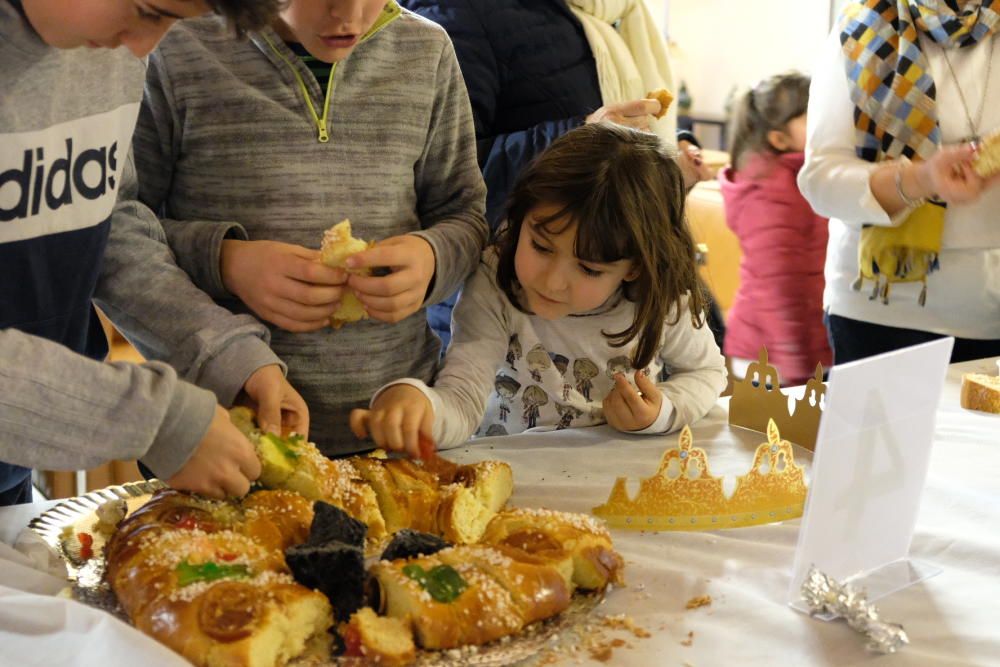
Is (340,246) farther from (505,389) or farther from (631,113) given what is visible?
(631,113)

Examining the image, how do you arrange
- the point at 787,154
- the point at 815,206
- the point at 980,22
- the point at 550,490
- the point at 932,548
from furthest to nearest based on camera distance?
1. the point at 787,154
2. the point at 815,206
3. the point at 980,22
4. the point at 550,490
5. the point at 932,548

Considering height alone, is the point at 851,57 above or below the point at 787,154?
above

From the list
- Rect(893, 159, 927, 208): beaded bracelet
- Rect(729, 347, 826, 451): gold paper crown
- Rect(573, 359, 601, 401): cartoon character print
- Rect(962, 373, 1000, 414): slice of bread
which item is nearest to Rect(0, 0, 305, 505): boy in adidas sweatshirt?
Rect(573, 359, 601, 401): cartoon character print

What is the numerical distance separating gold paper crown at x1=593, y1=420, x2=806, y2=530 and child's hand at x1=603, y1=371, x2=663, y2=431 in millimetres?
191

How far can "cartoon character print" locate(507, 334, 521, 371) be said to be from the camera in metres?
1.54

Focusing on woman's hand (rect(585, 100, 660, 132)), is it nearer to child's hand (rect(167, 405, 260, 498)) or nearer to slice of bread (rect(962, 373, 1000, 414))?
slice of bread (rect(962, 373, 1000, 414))

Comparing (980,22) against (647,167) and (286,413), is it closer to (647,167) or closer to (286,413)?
(647,167)

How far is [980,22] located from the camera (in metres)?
1.80

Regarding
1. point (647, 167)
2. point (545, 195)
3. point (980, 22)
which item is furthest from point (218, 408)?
point (980, 22)

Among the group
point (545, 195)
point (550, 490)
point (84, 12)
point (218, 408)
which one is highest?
point (84, 12)

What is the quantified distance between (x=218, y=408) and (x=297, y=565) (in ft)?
0.56

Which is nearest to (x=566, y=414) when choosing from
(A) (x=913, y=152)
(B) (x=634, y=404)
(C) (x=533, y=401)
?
(C) (x=533, y=401)

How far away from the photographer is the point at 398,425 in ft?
4.04

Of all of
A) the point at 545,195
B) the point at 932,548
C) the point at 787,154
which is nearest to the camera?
the point at 932,548
